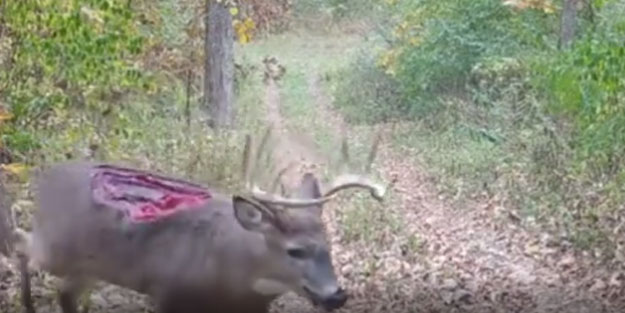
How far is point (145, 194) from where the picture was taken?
2.71 meters

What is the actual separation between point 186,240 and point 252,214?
192 millimetres

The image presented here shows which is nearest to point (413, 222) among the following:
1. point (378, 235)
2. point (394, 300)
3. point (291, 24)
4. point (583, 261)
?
point (378, 235)

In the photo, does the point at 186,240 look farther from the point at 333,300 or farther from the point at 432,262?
the point at 432,262

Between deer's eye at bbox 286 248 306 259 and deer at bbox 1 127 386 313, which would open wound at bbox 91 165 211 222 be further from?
deer's eye at bbox 286 248 306 259

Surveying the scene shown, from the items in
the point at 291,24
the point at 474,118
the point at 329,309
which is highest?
the point at 291,24

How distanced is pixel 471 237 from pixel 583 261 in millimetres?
769

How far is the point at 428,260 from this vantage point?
161 inches

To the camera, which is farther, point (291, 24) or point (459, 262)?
point (291, 24)

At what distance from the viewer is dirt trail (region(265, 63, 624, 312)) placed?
10.6ft

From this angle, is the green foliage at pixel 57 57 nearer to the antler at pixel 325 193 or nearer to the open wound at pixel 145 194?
the open wound at pixel 145 194

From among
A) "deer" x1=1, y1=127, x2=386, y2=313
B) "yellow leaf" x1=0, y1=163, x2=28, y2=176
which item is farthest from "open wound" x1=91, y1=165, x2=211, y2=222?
"yellow leaf" x1=0, y1=163, x2=28, y2=176

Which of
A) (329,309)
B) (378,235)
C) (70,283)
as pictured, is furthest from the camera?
(378,235)

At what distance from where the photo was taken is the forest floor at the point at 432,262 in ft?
10.4

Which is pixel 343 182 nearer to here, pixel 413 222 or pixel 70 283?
pixel 70 283
